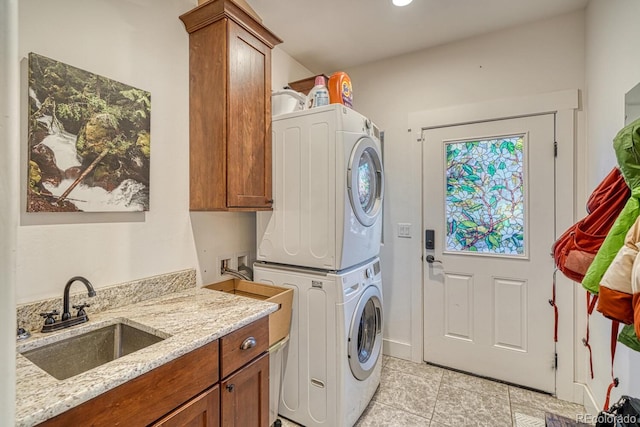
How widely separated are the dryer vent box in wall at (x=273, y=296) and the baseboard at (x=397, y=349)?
4.24 ft

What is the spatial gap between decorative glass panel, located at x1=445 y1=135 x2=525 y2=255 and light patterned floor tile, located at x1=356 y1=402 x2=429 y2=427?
1.24 metres

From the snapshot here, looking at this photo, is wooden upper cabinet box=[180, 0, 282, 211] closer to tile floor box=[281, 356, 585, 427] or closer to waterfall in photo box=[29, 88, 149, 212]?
waterfall in photo box=[29, 88, 149, 212]

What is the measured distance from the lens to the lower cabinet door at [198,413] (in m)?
0.97

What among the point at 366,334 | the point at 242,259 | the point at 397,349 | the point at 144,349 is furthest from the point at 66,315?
the point at 397,349

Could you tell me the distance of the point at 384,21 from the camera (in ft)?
6.95

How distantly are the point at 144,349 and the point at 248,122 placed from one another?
1.26 m

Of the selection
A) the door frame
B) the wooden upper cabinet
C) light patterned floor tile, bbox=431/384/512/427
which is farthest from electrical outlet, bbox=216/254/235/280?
the door frame

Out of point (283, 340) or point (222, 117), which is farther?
point (283, 340)

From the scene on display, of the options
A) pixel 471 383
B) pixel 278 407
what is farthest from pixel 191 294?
pixel 471 383

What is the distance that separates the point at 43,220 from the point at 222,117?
902 millimetres

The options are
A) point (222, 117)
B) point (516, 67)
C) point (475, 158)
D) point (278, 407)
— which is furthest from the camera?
point (475, 158)

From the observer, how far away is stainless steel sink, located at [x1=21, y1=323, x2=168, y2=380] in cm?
109

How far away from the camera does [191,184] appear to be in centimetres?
176

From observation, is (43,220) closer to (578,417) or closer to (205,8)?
(205,8)
